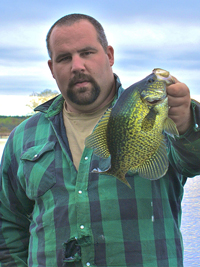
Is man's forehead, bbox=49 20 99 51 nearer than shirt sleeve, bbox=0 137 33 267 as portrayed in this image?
Yes

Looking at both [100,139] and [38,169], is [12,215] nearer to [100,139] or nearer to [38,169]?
[38,169]

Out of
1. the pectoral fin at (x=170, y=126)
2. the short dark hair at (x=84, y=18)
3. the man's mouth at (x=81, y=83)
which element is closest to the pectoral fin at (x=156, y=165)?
the pectoral fin at (x=170, y=126)

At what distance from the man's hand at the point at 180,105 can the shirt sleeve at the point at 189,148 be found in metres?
0.04

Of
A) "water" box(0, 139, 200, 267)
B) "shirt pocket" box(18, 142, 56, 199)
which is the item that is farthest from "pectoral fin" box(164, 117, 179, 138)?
"water" box(0, 139, 200, 267)

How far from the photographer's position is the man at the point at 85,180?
95.7 inches

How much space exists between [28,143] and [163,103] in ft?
4.95

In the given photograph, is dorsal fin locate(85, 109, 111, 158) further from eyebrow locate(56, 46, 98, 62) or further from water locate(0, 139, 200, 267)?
water locate(0, 139, 200, 267)

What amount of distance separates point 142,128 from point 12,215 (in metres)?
1.91

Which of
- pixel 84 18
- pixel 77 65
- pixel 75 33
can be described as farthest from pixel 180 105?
pixel 84 18

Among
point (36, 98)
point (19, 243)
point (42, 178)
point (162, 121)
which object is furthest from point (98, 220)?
point (36, 98)

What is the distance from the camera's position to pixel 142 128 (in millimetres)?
1862

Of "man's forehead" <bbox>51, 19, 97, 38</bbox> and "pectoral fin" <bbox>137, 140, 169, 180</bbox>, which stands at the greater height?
"man's forehead" <bbox>51, 19, 97, 38</bbox>

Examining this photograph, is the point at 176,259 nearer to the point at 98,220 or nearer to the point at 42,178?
the point at 98,220

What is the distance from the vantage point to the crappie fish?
1.85 metres
